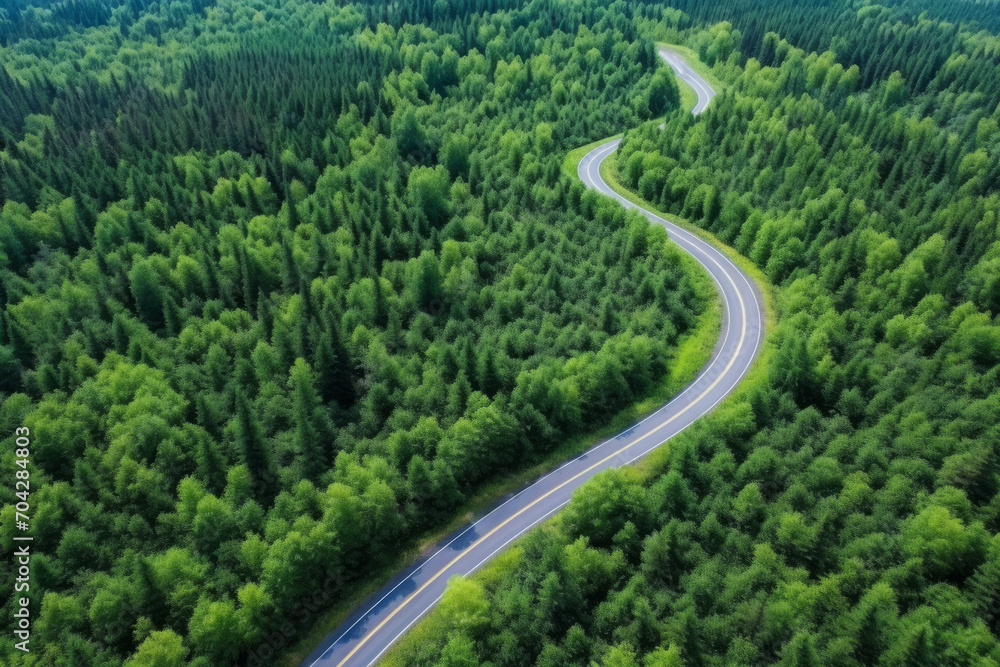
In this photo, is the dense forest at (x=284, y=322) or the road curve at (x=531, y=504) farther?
the dense forest at (x=284, y=322)

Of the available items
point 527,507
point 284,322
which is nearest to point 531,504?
point 527,507

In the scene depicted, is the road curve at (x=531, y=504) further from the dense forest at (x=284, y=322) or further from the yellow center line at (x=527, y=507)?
the dense forest at (x=284, y=322)

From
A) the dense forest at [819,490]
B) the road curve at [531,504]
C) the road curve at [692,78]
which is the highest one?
the road curve at [692,78]

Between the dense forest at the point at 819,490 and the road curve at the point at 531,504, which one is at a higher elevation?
the dense forest at the point at 819,490

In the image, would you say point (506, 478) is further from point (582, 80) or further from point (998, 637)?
point (582, 80)

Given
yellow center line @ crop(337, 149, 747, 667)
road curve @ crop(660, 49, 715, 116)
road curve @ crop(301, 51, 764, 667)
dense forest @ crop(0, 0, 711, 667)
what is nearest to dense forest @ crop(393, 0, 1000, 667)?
road curve @ crop(301, 51, 764, 667)

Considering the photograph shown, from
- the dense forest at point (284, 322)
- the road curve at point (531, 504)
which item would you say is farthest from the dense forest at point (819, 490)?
the dense forest at point (284, 322)

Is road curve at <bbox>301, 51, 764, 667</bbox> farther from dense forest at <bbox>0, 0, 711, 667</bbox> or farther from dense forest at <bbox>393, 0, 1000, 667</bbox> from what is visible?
dense forest at <bbox>0, 0, 711, 667</bbox>
